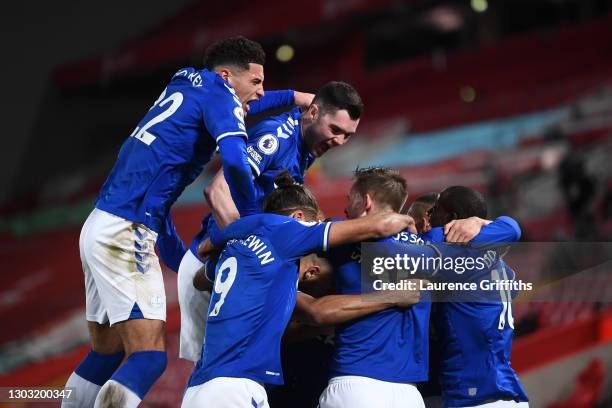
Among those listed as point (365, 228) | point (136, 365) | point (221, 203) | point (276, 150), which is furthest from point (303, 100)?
point (136, 365)

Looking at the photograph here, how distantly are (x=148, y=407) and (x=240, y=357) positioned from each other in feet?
12.0

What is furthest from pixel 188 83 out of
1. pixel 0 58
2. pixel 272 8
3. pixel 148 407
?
pixel 0 58

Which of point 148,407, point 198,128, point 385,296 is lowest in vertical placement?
point 148,407

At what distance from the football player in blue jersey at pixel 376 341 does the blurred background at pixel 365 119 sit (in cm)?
104

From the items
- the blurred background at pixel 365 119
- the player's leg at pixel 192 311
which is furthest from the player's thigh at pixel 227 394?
the blurred background at pixel 365 119

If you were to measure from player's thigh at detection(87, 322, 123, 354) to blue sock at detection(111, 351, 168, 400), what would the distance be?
1.37ft

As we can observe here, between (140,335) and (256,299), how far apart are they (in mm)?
616

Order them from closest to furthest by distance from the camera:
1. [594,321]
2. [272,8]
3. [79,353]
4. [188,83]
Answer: [188,83] → [594,321] → [79,353] → [272,8]

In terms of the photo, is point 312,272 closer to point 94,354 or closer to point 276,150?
point 276,150

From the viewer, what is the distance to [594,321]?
6176 millimetres

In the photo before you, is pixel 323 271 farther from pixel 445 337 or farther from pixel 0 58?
pixel 0 58

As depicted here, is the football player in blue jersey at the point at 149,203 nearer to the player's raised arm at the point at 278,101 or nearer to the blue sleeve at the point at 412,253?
the player's raised arm at the point at 278,101

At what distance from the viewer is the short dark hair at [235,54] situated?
3896 millimetres

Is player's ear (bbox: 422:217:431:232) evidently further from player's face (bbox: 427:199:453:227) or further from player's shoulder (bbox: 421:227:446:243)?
player's shoulder (bbox: 421:227:446:243)
